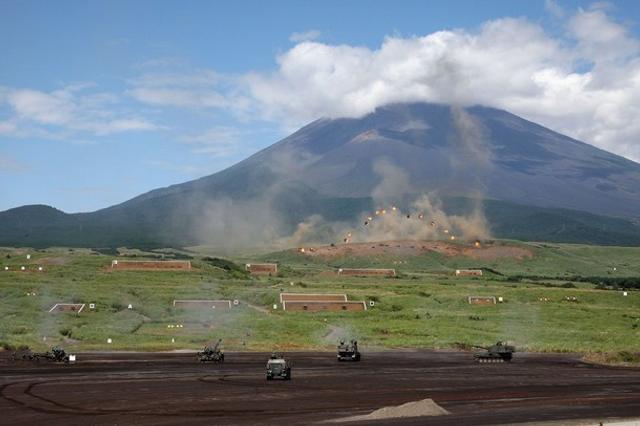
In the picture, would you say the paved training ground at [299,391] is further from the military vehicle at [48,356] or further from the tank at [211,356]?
the military vehicle at [48,356]

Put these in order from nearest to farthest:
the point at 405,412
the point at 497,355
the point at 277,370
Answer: the point at 405,412 < the point at 277,370 < the point at 497,355

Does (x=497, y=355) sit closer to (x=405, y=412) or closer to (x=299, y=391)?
(x=299, y=391)

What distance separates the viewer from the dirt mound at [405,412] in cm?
3816

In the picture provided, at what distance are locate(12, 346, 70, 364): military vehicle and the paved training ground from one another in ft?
4.96

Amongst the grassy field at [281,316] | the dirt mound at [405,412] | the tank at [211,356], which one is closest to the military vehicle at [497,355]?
the grassy field at [281,316]

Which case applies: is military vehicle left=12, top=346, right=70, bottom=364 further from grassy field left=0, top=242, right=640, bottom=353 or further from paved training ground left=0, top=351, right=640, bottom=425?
grassy field left=0, top=242, right=640, bottom=353

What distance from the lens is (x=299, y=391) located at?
4903 centimetres

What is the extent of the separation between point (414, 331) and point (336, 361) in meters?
31.6

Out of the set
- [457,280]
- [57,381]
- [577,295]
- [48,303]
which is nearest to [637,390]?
[57,381]

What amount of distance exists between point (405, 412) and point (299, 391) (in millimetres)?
11390

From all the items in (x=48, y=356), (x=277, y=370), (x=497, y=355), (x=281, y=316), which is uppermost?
(x=281, y=316)

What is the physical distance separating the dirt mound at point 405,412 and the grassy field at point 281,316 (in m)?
44.9

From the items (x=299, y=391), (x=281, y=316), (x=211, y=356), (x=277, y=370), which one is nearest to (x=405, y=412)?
(x=299, y=391)

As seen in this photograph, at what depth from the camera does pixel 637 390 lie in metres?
51.5
